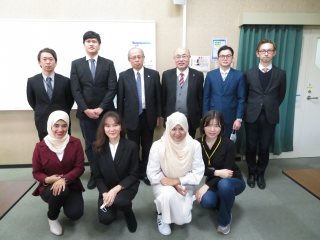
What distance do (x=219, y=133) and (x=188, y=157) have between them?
1.10 feet

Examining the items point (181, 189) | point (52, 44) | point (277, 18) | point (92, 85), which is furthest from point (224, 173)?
point (52, 44)

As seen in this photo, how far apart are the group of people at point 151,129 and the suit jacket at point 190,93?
0.01 m

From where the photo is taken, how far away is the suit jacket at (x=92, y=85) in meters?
2.55

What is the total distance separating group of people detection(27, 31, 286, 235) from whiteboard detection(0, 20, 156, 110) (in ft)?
1.74

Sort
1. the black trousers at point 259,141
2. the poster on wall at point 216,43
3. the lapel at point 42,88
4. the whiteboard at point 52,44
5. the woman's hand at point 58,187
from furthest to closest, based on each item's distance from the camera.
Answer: the poster on wall at point 216,43
the whiteboard at point 52,44
the black trousers at point 259,141
the lapel at point 42,88
the woman's hand at point 58,187

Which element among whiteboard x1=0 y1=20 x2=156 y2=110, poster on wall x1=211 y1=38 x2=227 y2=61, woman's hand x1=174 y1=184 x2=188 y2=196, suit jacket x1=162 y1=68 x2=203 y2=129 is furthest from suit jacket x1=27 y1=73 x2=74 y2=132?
poster on wall x1=211 y1=38 x2=227 y2=61

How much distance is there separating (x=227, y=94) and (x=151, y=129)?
899 millimetres

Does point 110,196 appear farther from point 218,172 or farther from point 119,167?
point 218,172

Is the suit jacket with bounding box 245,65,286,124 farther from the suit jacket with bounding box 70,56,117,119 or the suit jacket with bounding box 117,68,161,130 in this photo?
the suit jacket with bounding box 70,56,117,119

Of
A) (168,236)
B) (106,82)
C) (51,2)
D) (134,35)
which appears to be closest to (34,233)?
(168,236)

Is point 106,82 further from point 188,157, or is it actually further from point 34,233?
point 34,233

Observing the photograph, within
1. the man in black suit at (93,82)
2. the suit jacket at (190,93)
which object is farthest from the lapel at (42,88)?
the suit jacket at (190,93)

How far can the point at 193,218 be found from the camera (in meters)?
2.18

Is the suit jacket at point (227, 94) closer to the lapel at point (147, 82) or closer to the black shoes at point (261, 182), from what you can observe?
the lapel at point (147, 82)
